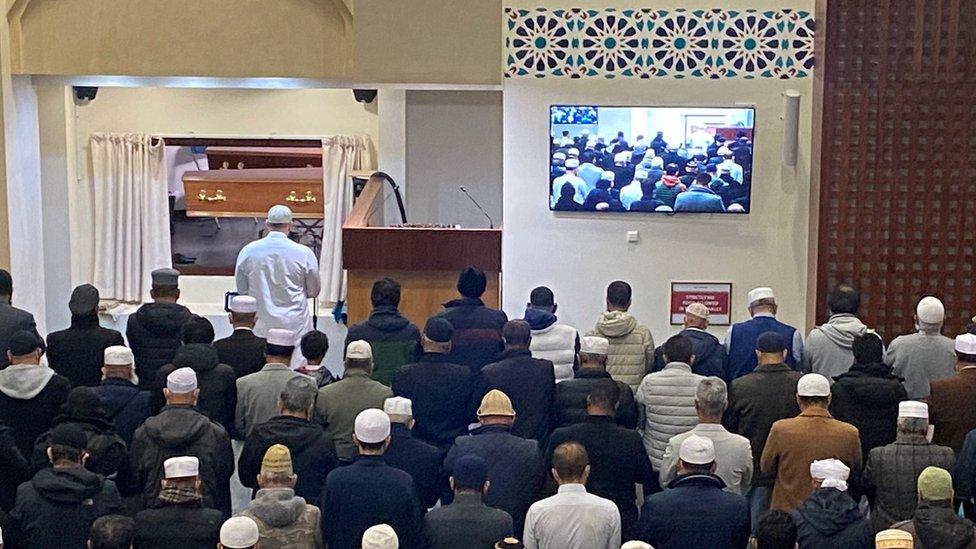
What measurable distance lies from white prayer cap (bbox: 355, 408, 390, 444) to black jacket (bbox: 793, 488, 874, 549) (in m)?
1.75

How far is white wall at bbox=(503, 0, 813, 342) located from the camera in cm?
1045

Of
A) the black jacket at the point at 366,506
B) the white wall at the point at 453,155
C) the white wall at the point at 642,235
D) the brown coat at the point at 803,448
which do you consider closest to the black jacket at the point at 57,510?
the black jacket at the point at 366,506

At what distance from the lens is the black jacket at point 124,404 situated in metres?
6.82

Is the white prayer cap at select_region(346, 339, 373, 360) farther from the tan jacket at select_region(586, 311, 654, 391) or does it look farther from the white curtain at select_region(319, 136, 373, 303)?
the white curtain at select_region(319, 136, 373, 303)

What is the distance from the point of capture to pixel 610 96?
34.2 ft

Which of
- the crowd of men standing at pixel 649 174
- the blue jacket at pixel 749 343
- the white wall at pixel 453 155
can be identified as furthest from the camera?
the white wall at pixel 453 155

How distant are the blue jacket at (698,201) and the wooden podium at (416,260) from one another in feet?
4.63

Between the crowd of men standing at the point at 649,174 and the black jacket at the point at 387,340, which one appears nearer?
the black jacket at the point at 387,340

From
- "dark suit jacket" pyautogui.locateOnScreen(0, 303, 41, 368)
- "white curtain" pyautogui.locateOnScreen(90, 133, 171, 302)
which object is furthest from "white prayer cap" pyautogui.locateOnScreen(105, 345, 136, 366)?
"white curtain" pyautogui.locateOnScreen(90, 133, 171, 302)

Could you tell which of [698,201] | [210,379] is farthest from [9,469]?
[698,201]

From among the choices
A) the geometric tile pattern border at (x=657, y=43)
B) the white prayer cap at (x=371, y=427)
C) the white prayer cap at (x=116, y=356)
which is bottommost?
the white prayer cap at (x=371, y=427)

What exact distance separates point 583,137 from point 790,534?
18.2 feet

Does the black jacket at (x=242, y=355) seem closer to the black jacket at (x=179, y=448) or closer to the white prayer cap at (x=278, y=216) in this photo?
the black jacket at (x=179, y=448)

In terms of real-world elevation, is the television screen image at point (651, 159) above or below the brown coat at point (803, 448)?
above
